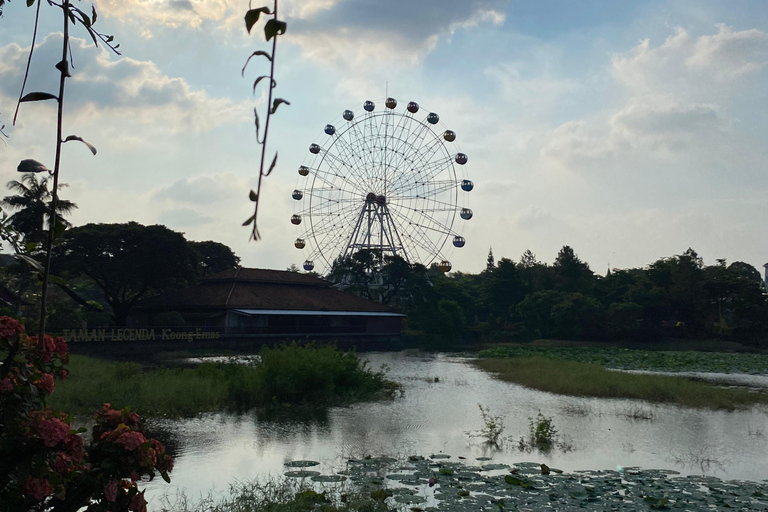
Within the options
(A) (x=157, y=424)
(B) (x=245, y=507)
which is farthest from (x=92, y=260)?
(B) (x=245, y=507)

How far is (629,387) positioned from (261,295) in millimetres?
31000

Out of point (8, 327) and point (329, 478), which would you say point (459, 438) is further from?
point (8, 327)

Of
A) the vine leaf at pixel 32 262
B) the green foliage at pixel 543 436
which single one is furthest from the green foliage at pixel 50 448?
the green foliage at pixel 543 436

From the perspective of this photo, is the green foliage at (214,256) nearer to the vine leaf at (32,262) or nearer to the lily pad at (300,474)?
the lily pad at (300,474)

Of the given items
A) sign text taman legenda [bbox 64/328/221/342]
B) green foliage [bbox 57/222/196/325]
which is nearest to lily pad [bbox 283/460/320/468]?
sign text taman legenda [bbox 64/328/221/342]

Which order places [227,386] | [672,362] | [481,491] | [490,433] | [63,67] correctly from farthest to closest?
[672,362]
[227,386]
[490,433]
[481,491]
[63,67]

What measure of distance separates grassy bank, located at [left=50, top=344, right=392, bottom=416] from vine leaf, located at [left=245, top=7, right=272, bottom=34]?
15.3 meters

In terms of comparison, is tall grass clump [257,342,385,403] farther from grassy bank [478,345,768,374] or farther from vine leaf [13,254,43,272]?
grassy bank [478,345,768,374]

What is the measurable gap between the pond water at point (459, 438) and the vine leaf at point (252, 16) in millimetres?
8546

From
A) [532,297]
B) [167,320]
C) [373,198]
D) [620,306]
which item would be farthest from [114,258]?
[620,306]

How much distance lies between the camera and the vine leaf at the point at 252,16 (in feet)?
5.12

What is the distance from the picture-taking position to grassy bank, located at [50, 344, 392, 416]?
1628cm

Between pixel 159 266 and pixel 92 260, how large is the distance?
4.06 meters

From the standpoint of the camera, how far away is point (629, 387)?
22.4 m
